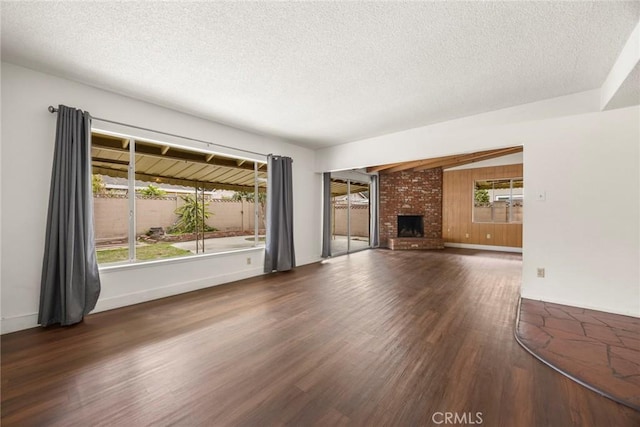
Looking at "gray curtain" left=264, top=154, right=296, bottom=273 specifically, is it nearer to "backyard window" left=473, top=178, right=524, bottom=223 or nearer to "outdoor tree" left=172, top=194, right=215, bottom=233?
"outdoor tree" left=172, top=194, right=215, bottom=233

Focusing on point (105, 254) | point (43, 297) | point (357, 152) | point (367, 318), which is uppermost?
point (357, 152)

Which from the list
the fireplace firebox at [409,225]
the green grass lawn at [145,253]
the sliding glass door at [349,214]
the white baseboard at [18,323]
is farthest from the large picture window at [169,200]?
the fireplace firebox at [409,225]

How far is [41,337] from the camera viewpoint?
234 centimetres

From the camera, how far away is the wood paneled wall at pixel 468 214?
7168 mm

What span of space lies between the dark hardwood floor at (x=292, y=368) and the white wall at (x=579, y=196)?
27.9 inches

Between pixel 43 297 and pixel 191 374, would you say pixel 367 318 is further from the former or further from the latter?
pixel 43 297

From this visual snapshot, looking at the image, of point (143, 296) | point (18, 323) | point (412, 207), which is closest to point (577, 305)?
point (143, 296)

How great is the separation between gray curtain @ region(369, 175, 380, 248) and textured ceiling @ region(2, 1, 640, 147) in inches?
199

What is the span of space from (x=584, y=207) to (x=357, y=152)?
3329mm

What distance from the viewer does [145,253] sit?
350 cm

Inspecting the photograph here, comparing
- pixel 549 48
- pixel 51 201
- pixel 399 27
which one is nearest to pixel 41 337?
pixel 51 201

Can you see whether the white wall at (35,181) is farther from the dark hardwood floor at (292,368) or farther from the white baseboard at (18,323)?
the dark hardwood floor at (292,368)

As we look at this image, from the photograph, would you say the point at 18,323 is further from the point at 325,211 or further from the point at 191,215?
the point at 325,211

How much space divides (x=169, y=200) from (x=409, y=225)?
22.4 ft
